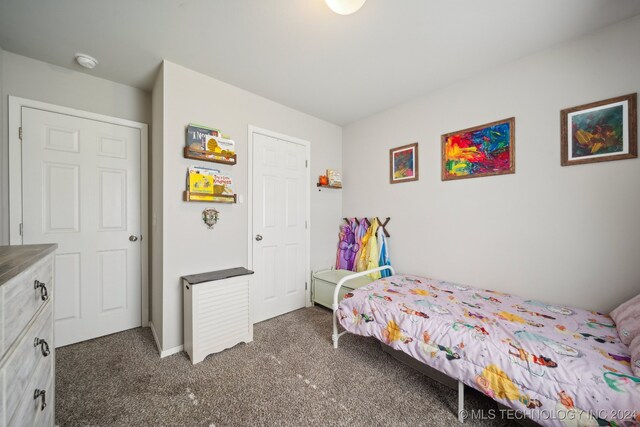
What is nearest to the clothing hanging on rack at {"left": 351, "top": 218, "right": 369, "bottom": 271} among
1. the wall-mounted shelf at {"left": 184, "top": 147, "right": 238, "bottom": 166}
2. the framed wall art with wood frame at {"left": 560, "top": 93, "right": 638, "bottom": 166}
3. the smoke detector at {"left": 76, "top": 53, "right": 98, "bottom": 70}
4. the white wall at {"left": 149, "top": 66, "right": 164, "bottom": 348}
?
the wall-mounted shelf at {"left": 184, "top": 147, "right": 238, "bottom": 166}

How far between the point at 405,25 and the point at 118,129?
2.73 m

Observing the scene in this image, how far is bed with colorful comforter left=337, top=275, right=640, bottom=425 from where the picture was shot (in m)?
1.02

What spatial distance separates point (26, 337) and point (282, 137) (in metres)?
2.51

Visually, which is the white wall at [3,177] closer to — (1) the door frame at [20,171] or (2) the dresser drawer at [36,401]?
(1) the door frame at [20,171]

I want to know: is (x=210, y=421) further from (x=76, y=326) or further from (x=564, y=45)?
(x=564, y=45)

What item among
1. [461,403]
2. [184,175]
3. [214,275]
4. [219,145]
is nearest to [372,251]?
[461,403]

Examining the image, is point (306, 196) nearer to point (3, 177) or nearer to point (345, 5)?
point (345, 5)

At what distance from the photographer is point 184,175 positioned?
2.15 meters

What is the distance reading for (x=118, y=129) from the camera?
94.0 inches

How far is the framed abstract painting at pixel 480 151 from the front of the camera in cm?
210

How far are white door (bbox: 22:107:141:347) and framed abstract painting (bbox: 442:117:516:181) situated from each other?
3196mm

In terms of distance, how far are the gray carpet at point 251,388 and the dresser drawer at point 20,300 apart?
1.00m

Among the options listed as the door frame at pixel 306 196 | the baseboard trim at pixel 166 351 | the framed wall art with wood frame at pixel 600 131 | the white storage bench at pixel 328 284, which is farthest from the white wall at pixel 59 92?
the framed wall art with wood frame at pixel 600 131

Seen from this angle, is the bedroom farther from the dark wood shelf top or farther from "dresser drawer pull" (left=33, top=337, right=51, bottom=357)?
"dresser drawer pull" (left=33, top=337, right=51, bottom=357)
